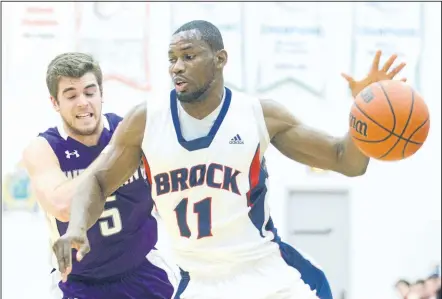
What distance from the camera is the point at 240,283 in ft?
13.8

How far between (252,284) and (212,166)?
0.61m

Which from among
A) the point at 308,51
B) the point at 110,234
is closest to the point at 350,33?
the point at 308,51

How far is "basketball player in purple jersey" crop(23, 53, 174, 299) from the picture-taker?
4.95 meters

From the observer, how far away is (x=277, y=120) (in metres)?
4.33

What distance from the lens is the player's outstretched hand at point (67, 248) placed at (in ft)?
12.8

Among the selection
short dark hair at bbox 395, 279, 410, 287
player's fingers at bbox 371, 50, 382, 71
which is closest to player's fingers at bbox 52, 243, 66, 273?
player's fingers at bbox 371, 50, 382, 71

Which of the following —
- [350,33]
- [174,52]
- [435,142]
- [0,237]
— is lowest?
[0,237]

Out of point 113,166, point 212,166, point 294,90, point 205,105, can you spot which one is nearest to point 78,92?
point 113,166

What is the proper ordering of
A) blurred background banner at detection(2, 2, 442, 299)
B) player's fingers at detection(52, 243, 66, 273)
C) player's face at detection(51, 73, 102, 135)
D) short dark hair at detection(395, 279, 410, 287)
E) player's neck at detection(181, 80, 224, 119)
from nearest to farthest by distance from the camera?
player's fingers at detection(52, 243, 66, 273) → player's neck at detection(181, 80, 224, 119) → player's face at detection(51, 73, 102, 135) → blurred background banner at detection(2, 2, 442, 299) → short dark hair at detection(395, 279, 410, 287)

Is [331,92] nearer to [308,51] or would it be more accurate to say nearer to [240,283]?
[308,51]

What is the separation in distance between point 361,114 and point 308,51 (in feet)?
22.6

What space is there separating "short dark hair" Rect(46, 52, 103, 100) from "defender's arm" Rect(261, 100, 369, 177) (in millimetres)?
1181

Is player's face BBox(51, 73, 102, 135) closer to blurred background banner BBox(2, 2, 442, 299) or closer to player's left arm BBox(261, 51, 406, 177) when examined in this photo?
player's left arm BBox(261, 51, 406, 177)

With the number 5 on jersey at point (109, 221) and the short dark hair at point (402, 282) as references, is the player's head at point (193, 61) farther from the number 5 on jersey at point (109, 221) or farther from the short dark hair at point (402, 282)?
the short dark hair at point (402, 282)
